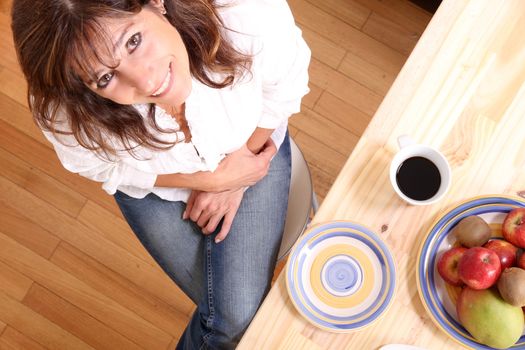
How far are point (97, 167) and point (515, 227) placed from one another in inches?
31.4

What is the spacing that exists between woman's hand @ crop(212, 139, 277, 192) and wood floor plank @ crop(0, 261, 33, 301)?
105cm

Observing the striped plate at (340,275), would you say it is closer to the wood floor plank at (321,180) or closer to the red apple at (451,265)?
the red apple at (451,265)

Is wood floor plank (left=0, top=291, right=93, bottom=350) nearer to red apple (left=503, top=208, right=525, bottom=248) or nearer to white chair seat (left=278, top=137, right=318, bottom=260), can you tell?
white chair seat (left=278, top=137, right=318, bottom=260)

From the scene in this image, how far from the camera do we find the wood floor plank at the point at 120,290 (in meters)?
1.95

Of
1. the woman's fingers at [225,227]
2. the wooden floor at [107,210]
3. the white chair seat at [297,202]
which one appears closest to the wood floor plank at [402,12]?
the wooden floor at [107,210]

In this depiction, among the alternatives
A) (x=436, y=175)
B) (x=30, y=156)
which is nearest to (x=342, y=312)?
(x=436, y=175)

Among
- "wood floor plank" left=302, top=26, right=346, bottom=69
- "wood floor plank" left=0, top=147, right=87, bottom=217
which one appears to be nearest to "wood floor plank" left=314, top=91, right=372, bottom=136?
"wood floor plank" left=302, top=26, right=346, bottom=69

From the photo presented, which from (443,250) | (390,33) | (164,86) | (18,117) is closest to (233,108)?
(164,86)

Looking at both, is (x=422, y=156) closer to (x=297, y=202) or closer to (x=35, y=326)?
(x=297, y=202)

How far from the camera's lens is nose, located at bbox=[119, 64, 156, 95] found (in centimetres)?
94

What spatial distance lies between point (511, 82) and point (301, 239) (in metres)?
0.47

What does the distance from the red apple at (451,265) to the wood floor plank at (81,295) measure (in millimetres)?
1204

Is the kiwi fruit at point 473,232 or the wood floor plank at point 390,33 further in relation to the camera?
the wood floor plank at point 390,33

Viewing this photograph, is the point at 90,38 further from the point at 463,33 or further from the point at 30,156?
the point at 30,156
